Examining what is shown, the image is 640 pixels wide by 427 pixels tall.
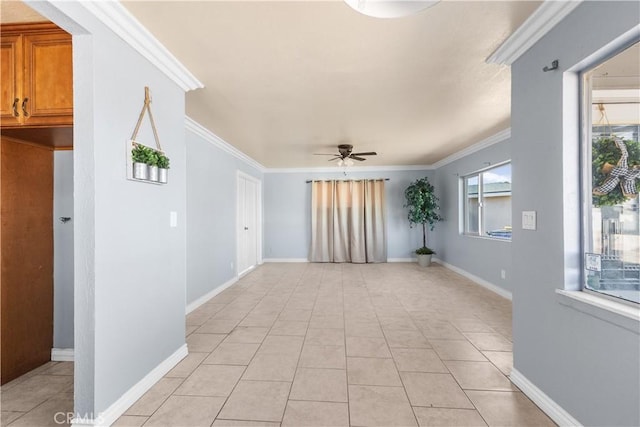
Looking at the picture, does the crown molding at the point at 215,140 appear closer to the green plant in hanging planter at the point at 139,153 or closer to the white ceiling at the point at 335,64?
the white ceiling at the point at 335,64

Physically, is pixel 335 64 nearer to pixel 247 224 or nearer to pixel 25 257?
pixel 25 257

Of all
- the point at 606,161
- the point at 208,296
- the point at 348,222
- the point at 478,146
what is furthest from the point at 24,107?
the point at 348,222

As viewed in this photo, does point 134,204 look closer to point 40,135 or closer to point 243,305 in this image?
point 40,135

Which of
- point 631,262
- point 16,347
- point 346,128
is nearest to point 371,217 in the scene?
point 346,128

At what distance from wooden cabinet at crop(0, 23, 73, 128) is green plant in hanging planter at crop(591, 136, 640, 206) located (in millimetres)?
3119

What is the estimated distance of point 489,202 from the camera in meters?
5.03

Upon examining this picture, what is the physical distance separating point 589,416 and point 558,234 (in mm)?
932

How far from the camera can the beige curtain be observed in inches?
276

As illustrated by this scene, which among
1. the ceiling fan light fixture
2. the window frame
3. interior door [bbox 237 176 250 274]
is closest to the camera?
the ceiling fan light fixture

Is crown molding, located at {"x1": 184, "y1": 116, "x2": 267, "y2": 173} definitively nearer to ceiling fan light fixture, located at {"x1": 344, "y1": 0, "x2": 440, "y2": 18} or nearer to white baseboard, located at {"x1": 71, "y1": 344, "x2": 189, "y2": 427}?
white baseboard, located at {"x1": 71, "y1": 344, "x2": 189, "y2": 427}

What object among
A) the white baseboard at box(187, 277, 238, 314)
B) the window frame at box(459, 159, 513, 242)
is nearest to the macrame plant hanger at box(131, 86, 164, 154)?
the white baseboard at box(187, 277, 238, 314)

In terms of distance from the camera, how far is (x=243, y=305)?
3879 millimetres

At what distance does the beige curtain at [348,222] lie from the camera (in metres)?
7.02

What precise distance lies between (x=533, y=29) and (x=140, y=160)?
2635 mm
